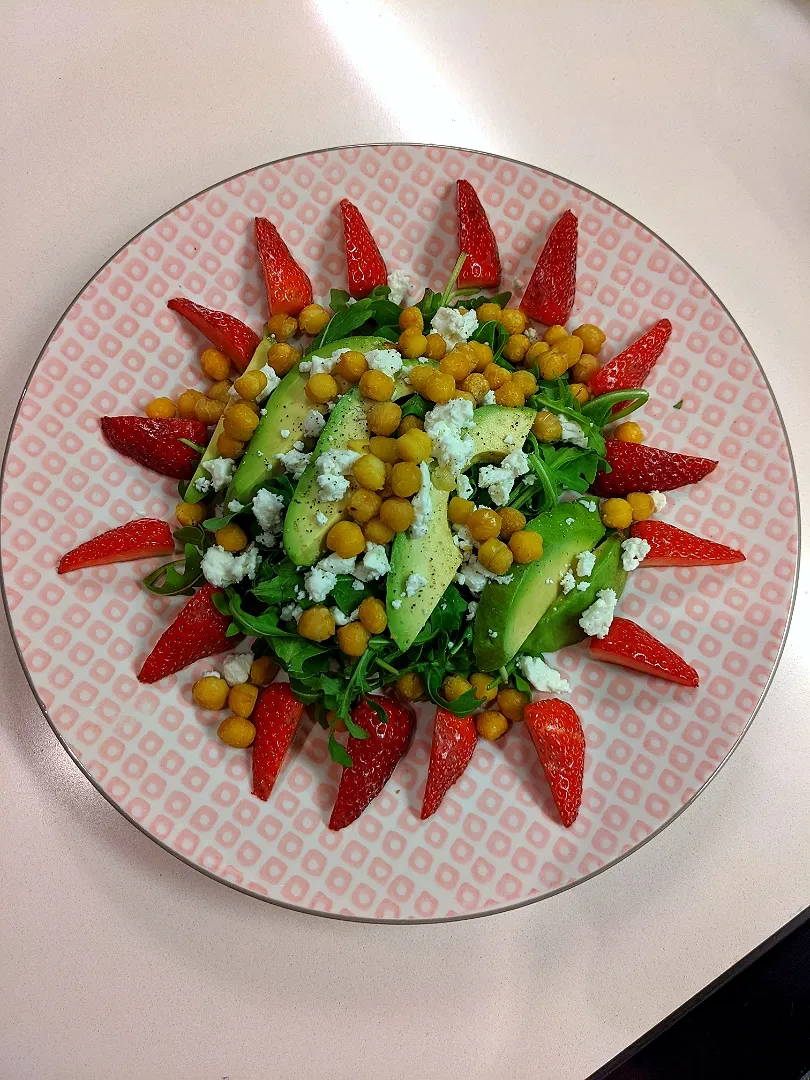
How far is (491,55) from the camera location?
2080 mm

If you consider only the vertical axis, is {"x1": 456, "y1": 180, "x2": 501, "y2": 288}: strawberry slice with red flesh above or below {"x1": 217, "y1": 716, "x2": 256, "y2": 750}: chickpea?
above

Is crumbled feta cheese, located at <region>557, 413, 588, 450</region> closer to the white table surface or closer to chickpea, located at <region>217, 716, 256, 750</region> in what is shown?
the white table surface

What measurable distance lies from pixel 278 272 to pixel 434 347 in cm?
37

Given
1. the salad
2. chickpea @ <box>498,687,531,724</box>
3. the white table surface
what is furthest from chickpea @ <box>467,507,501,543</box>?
the white table surface

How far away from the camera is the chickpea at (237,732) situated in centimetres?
149

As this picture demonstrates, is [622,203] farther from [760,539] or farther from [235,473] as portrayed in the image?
[235,473]

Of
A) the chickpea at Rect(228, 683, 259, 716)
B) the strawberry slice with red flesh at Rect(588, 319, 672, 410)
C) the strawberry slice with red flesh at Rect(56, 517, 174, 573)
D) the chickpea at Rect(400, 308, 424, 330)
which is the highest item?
the strawberry slice with red flesh at Rect(588, 319, 672, 410)

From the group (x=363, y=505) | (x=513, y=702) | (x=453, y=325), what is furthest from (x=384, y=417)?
(x=513, y=702)

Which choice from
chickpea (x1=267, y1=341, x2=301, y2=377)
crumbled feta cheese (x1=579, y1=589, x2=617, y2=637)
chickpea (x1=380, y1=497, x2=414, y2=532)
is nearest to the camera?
chickpea (x1=380, y1=497, x2=414, y2=532)

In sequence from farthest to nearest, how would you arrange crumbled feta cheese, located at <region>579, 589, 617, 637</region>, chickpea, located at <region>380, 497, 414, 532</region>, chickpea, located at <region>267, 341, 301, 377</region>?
chickpea, located at <region>267, 341, 301, 377</region>
crumbled feta cheese, located at <region>579, 589, 617, 637</region>
chickpea, located at <region>380, 497, 414, 532</region>

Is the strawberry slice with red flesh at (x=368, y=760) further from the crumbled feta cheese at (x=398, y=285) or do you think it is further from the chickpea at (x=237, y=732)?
the crumbled feta cheese at (x=398, y=285)

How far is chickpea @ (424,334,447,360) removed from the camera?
1.56m

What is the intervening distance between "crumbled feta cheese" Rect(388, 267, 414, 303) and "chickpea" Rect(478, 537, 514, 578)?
59 centimetres

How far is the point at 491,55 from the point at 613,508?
4.33 feet
